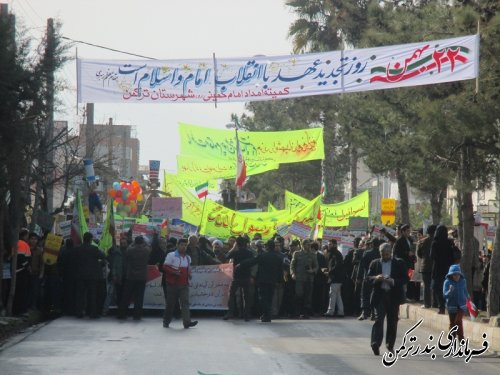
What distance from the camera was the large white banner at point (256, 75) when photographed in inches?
896

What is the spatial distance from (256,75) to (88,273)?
5.22 meters

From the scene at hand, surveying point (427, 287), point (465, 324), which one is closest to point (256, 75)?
point (427, 287)

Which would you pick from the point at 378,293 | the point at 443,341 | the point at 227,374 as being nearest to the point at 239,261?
the point at 443,341

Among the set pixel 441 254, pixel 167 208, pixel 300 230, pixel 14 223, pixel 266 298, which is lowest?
pixel 266 298

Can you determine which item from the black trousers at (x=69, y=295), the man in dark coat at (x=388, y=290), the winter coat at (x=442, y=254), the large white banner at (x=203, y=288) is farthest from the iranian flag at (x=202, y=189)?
the man in dark coat at (x=388, y=290)

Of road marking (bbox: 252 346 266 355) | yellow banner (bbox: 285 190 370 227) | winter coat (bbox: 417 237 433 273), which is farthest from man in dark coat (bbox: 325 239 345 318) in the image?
yellow banner (bbox: 285 190 370 227)

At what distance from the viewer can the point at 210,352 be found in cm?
1703

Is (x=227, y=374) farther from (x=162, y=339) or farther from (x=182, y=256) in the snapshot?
(x=182, y=256)

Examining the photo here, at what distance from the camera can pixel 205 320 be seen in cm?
2514

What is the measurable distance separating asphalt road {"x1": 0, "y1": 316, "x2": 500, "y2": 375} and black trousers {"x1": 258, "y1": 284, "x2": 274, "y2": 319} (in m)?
1.46

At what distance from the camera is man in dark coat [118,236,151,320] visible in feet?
80.8

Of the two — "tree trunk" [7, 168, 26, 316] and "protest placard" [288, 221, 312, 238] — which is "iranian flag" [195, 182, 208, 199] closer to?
Answer: "protest placard" [288, 221, 312, 238]

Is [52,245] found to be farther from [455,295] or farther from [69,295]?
[455,295]

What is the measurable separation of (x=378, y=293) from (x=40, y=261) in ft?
32.0
